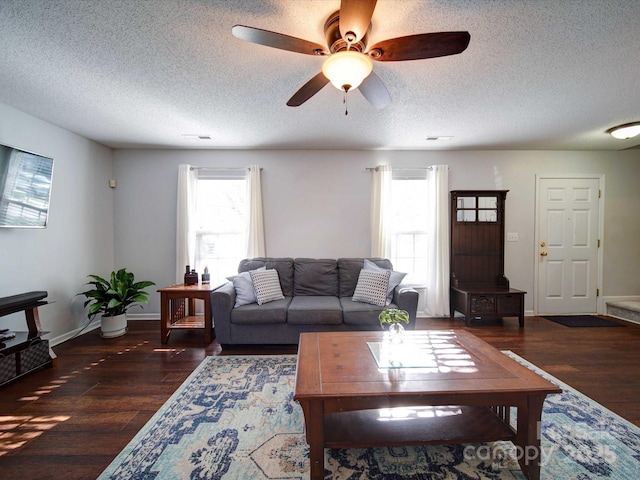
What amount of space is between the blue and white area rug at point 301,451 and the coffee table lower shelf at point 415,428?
179 mm

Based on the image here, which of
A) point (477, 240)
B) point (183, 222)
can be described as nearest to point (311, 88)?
point (183, 222)

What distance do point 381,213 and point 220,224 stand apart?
7.79 feet

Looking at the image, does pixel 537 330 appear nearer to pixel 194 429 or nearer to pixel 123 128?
pixel 194 429

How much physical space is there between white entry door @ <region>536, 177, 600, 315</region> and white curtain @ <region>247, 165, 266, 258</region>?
13.7 ft

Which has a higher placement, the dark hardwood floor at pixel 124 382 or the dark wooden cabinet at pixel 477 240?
the dark wooden cabinet at pixel 477 240

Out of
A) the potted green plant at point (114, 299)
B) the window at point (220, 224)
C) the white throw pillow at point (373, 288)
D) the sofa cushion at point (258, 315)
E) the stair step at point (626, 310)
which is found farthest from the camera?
the window at point (220, 224)

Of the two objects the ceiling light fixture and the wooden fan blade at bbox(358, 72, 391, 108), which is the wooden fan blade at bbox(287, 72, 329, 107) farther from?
the ceiling light fixture

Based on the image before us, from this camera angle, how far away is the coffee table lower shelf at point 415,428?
53.1 inches

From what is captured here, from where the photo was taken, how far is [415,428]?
56.3 inches

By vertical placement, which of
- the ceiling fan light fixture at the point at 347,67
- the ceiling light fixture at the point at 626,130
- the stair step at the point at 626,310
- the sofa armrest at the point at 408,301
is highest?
the ceiling light fixture at the point at 626,130

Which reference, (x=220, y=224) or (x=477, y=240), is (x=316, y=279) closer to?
(x=220, y=224)

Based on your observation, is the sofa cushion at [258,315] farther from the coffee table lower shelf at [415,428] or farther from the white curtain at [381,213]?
the white curtain at [381,213]

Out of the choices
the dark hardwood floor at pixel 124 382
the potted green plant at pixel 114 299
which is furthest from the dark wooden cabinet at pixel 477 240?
the potted green plant at pixel 114 299

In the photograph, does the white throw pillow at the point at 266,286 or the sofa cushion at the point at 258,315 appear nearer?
the sofa cushion at the point at 258,315
